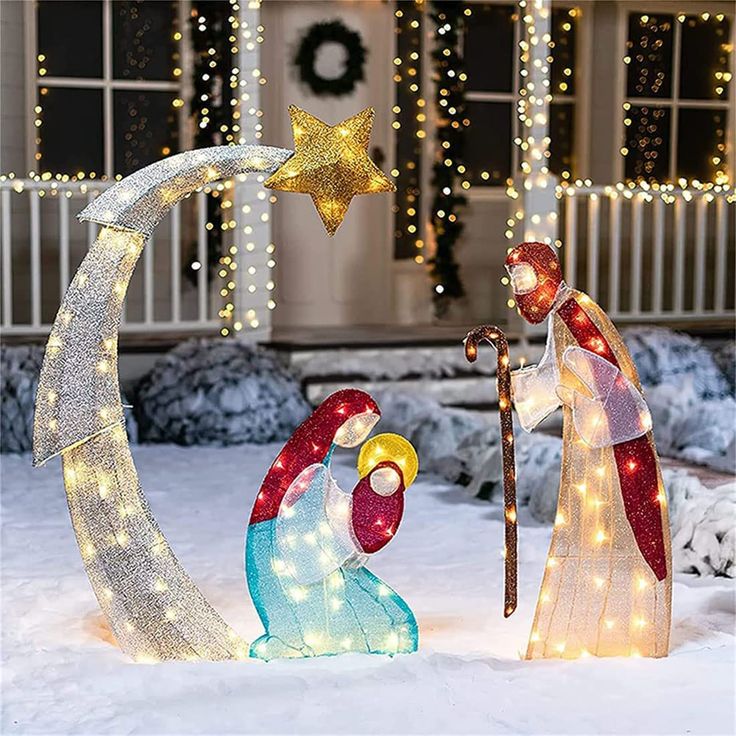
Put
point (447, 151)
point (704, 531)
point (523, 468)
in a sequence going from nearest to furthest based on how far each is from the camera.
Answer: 1. point (704, 531)
2. point (523, 468)
3. point (447, 151)

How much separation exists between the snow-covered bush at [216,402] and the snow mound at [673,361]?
205cm

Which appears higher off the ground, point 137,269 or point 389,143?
point 389,143

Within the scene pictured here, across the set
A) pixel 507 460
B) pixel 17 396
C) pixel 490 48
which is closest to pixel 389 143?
pixel 490 48

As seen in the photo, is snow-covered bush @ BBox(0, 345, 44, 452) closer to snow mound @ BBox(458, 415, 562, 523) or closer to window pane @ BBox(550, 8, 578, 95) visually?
snow mound @ BBox(458, 415, 562, 523)

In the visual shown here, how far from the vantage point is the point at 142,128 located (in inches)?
363

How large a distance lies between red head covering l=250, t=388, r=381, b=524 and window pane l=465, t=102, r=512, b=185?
6840 millimetres

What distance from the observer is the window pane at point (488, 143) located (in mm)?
10180

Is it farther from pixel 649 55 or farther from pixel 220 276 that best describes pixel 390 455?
pixel 649 55

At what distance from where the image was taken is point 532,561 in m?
4.84

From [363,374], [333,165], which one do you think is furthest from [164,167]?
[363,374]

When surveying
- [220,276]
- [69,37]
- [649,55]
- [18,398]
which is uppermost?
[649,55]

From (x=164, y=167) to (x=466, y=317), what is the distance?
21.7ft

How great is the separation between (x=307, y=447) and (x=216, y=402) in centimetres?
406

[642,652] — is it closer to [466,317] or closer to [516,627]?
[516,627]
